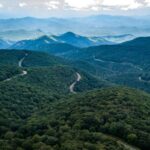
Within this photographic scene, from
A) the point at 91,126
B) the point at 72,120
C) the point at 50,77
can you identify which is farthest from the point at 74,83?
the point at 91,126

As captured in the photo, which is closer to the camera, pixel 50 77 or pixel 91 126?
pixel 91 126

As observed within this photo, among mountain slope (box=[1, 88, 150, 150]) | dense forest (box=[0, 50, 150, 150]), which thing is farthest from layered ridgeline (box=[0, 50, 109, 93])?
mountain slope (box=[1, 88, 150, 150])

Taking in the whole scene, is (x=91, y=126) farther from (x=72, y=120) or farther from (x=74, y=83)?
(x=74, y=83)

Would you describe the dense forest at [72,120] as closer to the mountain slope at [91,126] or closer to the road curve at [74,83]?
the mountain slope at [91,126]

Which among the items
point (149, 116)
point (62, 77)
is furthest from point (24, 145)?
point (62, 77)

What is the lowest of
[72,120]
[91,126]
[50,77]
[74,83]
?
[74,83]

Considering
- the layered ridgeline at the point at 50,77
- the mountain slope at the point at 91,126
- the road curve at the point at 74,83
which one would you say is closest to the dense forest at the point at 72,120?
the mountain slope at the point at 91,126

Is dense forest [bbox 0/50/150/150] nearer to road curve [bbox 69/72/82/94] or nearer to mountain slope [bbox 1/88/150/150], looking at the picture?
mountain slope [bbox 1/88/150/150]

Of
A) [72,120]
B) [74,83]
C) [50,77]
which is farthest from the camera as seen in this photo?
[74,83]

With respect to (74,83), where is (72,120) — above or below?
above

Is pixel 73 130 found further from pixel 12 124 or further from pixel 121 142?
pixel 12 124

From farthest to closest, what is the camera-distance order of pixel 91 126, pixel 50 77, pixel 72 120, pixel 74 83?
pixel 74 83, pixel 50 77, pixel 72 120, pixel 91 126
